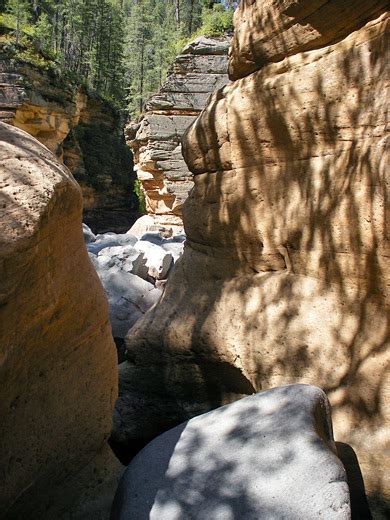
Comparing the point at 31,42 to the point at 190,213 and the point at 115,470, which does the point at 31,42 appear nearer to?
the point at 190,213

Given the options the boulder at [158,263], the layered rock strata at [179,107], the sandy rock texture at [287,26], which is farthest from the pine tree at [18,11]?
the sandy rock texture at [287,26]

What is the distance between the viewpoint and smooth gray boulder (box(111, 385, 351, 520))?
77.7 inches

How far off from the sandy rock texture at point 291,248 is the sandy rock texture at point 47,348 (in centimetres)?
119

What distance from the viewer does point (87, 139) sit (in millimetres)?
28156

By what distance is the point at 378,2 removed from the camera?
9.03 feet

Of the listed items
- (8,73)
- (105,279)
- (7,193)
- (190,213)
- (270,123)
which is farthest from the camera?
(8,73)

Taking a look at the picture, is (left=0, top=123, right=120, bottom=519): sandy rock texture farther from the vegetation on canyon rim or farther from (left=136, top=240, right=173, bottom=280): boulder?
the vegetation on canyon rim

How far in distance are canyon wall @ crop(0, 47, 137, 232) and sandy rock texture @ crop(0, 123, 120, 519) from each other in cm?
1874

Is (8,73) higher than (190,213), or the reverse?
(8,73)

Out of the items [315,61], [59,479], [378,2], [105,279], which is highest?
[378,2]

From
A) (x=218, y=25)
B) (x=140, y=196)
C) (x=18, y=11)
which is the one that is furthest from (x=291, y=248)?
(x=18, y=11)

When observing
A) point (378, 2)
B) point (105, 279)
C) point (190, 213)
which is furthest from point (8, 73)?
point (378, 2)

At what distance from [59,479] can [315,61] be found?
3.10 metres

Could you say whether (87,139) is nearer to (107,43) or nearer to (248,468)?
(107,43)
